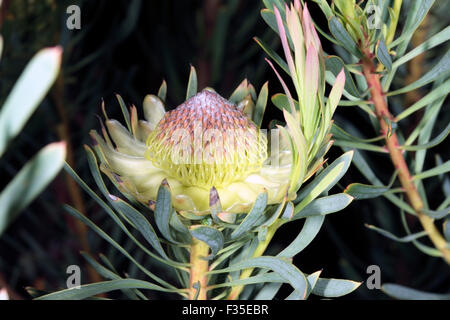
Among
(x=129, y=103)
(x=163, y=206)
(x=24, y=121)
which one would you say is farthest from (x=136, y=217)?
(x=129, y=103)

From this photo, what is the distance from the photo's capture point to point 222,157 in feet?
0.97

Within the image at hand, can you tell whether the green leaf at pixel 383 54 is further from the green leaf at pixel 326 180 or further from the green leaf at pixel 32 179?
the green leaf at pixel 32 179

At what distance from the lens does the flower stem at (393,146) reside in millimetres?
333

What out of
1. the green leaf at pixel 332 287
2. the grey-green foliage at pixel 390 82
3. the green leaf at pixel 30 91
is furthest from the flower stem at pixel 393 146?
the green leaf at pixel 30 91

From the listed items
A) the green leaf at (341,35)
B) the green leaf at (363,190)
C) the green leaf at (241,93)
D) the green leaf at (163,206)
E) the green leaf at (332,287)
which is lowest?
the green leaf at (332,287)

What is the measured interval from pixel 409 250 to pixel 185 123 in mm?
296

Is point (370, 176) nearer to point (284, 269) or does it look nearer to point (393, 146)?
point (393, 146)

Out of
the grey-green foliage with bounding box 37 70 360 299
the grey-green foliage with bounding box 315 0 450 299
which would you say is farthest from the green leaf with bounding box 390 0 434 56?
the grey-green foliage with bounding box 37 70 360 299

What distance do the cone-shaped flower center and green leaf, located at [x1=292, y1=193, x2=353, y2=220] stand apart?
0.05 meters

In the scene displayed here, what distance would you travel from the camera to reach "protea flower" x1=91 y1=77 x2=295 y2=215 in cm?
30

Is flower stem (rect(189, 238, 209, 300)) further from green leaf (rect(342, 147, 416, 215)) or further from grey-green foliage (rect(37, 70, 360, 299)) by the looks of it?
green leaf (rect(342, 147, 416, 215))

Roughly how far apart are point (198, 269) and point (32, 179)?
17cm

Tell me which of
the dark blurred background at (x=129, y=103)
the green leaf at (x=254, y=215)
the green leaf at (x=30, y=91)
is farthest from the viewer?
the dark blurred background at (x=129, y=103)

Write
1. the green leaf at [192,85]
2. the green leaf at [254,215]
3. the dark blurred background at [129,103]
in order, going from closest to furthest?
the green leaf at [254,215] < the green leaf at [192,85] < the dark blurred background at [129,103]
